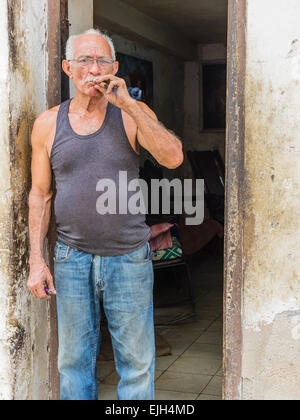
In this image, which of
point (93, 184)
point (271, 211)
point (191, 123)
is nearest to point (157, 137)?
point (93, 184)

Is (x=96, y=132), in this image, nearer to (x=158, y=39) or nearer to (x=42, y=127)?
(x=42, y=127)

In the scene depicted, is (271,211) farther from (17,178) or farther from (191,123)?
(191,123)

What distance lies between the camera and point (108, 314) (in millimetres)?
2383

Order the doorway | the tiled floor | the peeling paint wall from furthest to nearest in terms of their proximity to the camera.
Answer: the doorway
the tiled floor
the peeling paint wall

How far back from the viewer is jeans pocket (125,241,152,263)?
2.34 meters

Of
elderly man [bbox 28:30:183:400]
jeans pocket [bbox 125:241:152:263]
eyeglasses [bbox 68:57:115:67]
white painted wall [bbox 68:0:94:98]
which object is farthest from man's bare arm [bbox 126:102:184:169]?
white painted wall [bbox 68:0:94:98]

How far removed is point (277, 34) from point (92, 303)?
132cm

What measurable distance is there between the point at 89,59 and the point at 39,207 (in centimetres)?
67

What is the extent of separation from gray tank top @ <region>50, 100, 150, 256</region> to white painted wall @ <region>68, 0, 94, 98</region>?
746 millimetres

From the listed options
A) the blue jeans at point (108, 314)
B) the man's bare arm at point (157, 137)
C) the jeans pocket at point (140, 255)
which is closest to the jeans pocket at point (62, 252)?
the blue jeans at point (108, 314)

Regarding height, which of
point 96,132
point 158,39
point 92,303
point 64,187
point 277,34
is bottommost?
point 92,303

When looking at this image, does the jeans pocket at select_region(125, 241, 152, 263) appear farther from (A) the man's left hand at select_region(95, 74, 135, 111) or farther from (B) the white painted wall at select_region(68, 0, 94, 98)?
(B) the white painted wall at select_region(68, 0, 94, 98)
